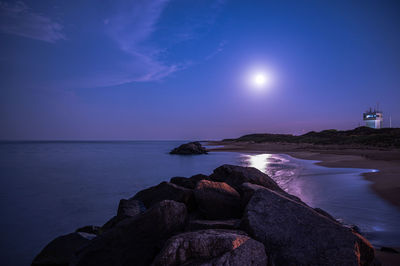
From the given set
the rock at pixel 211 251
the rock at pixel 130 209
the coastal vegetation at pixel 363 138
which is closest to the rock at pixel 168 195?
the rock at pixel 130 209

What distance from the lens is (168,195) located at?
511 centimetres

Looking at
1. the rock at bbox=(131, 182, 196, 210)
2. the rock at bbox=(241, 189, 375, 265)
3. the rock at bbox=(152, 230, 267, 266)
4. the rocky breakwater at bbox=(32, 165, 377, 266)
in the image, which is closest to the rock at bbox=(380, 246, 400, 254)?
the rocky breakwater at bbox=(32, 165, 377, 266)

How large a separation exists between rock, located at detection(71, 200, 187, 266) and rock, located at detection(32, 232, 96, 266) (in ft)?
3.40

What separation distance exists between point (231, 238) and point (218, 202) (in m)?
1.66

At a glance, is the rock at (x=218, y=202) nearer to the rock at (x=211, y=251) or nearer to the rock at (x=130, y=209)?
the rock at (x=211, y=251)

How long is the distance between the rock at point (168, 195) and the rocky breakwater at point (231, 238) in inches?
18.7

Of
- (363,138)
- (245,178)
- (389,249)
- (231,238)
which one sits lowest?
(389,249)

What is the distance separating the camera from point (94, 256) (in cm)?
307

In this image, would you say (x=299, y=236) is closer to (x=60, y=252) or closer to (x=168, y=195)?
(x=168, y=195)

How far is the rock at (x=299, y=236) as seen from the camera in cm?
246

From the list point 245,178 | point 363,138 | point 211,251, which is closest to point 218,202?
point 245,178

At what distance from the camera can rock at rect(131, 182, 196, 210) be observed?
445cm

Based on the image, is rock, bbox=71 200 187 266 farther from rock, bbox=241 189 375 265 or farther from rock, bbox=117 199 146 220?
rock, bbox=117 199 146 220

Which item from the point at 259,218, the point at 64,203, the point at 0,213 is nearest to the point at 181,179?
the point at 259,218
